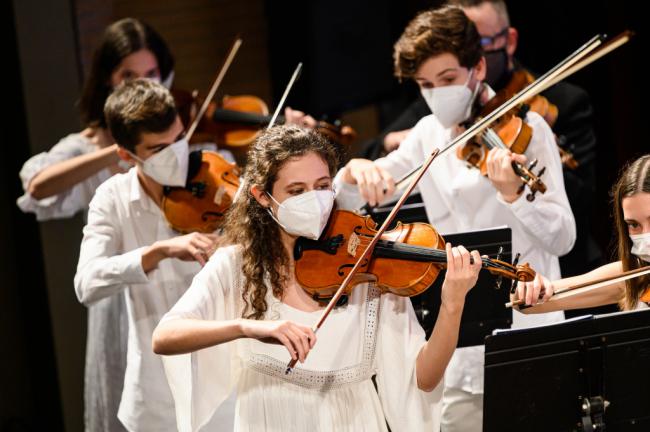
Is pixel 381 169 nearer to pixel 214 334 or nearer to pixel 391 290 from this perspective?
pixel 391 290

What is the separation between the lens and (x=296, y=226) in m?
2.24

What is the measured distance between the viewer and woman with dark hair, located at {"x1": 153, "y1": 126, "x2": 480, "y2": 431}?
7.30 feet

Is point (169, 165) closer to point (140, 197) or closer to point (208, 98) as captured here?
point (140, 197)

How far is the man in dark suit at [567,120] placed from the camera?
11.0 ft

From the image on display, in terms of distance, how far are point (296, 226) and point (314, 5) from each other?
286 centimetres

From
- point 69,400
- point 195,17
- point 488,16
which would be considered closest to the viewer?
point 488,16

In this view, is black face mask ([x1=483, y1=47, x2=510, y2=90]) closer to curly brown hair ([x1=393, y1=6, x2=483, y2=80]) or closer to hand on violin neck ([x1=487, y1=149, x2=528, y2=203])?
curly brown hair ([x1=393, y1=6, x2=483, y2=80])

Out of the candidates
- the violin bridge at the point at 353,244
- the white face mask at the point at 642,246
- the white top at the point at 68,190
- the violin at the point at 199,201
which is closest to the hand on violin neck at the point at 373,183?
the violin at the point at 199,201

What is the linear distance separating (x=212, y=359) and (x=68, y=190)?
133cm

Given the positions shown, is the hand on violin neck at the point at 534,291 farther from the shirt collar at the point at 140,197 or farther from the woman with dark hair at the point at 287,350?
the shirt collar at the point at 140,197

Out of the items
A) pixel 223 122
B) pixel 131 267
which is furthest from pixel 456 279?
pixel 223 122

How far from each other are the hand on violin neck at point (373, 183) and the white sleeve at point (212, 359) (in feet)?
1.83

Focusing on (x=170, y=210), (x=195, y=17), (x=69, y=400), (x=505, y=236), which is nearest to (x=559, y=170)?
(x=505, y=236)

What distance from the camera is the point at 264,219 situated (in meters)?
2.35
